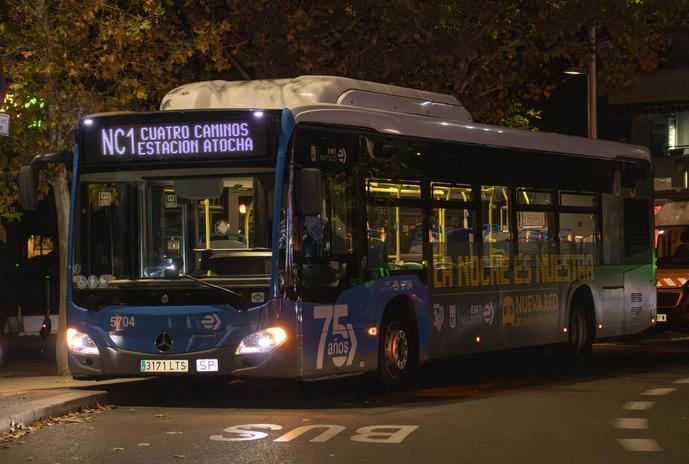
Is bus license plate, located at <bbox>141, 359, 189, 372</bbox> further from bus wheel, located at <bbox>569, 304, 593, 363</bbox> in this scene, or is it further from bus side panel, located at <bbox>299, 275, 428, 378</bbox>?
bus wheel, located at <bbox>569, 304, 593, 363</bbox>

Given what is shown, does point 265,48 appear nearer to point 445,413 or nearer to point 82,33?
point 82,33

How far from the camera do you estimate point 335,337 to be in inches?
581

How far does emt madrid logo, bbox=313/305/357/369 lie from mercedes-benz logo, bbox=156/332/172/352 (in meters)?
1.43

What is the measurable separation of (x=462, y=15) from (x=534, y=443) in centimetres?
1402

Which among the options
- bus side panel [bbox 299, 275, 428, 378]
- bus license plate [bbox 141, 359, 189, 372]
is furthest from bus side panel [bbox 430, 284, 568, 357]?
bus license plate [bbox 141, 359, 189, 372]

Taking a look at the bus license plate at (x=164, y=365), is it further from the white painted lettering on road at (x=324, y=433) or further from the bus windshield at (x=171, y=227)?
the white painted lettering on road at (x=324, y=433)

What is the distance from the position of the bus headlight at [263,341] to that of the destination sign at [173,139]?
1694 millimetres

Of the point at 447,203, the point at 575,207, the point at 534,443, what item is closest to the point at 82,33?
the point at 447,203

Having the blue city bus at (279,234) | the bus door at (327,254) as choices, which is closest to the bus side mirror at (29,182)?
the blue city bus at (279,234)

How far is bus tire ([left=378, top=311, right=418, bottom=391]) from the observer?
15758mm

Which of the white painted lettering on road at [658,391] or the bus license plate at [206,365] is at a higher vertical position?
the bus license plate at [206,365]

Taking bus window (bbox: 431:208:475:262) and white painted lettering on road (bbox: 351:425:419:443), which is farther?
bus window (bbox: 431:208:475:262)

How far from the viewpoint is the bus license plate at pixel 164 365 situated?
46.5 feet

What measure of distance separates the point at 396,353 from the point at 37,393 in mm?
3838
